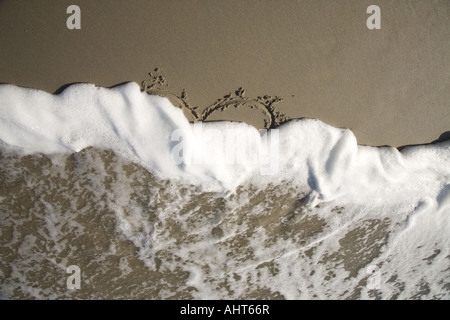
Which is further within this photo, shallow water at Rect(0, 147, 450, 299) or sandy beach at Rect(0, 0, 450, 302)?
shallow water at Rect(0, 147, 450, 299)

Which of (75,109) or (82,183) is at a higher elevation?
(75,109)

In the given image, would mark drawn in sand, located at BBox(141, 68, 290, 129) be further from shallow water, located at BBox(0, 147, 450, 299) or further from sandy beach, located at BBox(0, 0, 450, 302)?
shallow water, located at BBox(0, 147, 450, 299)

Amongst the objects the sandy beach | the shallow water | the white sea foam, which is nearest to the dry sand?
the sandy beach

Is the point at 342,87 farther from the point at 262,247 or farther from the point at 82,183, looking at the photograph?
the point at 82,183

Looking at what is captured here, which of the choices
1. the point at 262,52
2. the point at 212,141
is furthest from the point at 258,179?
the point at 262,52

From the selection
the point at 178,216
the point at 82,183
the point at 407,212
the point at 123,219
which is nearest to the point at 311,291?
the point at 407,212

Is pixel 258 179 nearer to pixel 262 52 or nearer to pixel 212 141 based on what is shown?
pixel 212 141
